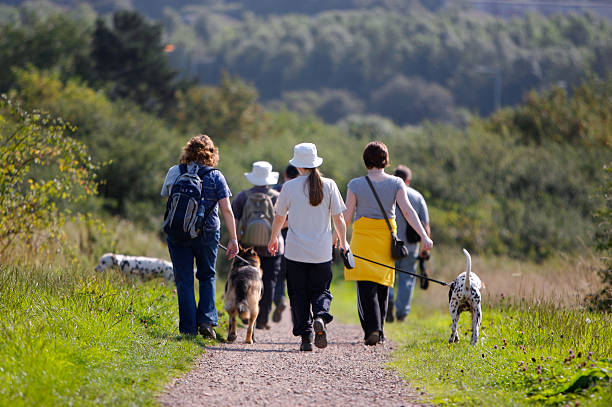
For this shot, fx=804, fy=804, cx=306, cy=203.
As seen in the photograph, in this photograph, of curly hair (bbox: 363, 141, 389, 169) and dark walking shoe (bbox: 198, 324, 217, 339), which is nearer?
dark walking shoe (bbox: 198, 324, 217, 339)

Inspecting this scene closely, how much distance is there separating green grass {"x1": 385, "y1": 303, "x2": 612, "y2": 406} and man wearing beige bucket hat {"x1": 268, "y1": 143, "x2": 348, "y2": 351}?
38.7 inches

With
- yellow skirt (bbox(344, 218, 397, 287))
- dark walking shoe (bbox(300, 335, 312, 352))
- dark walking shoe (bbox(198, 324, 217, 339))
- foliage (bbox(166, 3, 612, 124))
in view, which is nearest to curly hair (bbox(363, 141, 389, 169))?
yellow skirt (bbox(344, 218, 397, 287))

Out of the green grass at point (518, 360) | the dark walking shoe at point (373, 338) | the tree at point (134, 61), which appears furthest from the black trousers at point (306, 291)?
the tree at point (134, 61)

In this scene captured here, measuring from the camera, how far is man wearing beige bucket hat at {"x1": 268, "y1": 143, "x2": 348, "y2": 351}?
27.3 feet

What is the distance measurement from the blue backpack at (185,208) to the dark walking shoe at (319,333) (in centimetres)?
156

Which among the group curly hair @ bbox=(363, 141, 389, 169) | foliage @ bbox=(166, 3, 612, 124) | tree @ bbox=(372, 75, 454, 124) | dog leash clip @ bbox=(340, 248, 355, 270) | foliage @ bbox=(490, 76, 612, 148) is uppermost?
foliage @ bbox=(166, 3, 612, 124)

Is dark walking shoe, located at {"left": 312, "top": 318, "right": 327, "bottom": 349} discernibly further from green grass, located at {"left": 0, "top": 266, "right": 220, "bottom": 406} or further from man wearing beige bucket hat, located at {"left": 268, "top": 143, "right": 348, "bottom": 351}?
green grass, located at {"left": 0, "top": 266, "right": 220, "bottom": 406}

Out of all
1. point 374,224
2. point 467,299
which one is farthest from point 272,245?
point 467,299

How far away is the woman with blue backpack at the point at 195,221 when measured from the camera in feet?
26.1

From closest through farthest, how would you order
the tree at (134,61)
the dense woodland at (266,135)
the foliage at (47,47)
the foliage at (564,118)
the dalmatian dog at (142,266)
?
the dalmatian dog at (142,266) → the dense woodland at (266,135) → the foliage at (564,118) → the foliage at (47,47) → the tree at (134,61)

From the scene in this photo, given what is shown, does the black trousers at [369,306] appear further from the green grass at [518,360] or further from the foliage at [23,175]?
the foliage at [23,175]

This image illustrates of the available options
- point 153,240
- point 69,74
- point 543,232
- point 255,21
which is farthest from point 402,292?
point 255,21

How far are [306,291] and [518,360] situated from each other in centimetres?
247

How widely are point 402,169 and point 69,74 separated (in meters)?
33.4
